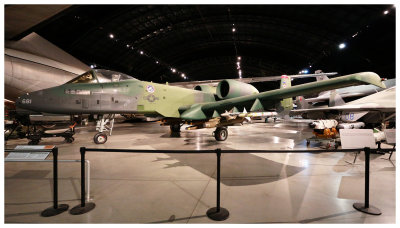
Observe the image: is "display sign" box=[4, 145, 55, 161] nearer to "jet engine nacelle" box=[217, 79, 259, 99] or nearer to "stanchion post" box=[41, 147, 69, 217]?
"stanchion post" box=[41, 147, 69, 217]

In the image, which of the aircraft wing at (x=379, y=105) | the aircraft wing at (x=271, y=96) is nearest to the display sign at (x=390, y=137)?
the aircraft wing at (x=271, y=96)

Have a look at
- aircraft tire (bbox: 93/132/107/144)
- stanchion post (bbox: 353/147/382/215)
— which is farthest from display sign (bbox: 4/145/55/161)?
aircraft tire (bbox: 93/132/107/144)

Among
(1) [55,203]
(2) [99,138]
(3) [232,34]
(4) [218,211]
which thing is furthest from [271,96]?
(3) [232,34]

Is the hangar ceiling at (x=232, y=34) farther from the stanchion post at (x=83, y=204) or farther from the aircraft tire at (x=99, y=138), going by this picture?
the stanchion post at (x=83, y=204)

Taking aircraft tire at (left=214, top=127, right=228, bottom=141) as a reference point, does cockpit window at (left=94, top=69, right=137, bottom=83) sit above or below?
above

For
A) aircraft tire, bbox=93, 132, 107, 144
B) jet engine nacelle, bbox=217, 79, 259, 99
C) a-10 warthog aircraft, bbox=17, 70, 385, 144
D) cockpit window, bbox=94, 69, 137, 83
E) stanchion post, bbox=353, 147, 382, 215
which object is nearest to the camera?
stanchion post, bbox=353, 147, 382, 215

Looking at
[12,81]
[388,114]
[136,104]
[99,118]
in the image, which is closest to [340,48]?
[388,114]

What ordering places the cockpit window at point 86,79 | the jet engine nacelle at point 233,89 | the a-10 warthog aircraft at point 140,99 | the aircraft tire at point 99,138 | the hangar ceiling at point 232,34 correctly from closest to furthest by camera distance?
the a-10 warthog aircraft at point 140,99 → the cockpit window at point 86,79 → the aircraft tire at point 99,138 → the jet engine nacelle at point 233,89 → the hangar ceiling at point 232,34

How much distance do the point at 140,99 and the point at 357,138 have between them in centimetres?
619

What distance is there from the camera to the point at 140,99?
21.2ft

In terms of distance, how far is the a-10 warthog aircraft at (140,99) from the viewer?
17.2 feet

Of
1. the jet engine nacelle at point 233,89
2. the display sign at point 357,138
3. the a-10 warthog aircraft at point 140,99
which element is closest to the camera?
the display sign at point 357,138

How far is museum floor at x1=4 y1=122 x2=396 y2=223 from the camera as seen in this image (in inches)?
84.5

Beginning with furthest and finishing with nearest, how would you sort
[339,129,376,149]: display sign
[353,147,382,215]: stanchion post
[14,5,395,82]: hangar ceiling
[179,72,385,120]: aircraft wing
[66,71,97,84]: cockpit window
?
[14,5,395,82]: hangar ceiling, [66,71,97,84]: cockpit window, [339,129,376,149]: display sign, [179,72,385,120]: aircraft wing, [353,147,382,215]: stanchion post
